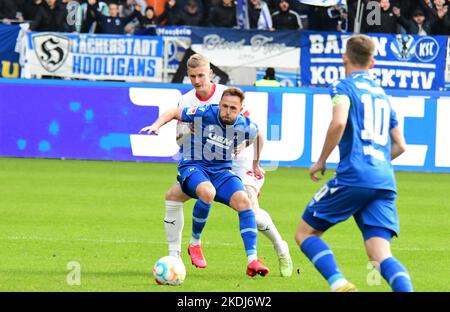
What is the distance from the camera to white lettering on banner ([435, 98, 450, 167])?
2106 cm

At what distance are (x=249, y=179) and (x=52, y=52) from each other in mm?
13877

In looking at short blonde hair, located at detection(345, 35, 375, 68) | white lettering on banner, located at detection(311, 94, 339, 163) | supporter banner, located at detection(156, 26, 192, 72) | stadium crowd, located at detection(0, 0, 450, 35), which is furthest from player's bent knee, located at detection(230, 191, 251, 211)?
stadium crowd, located at detection(0, 0, 450, 35)

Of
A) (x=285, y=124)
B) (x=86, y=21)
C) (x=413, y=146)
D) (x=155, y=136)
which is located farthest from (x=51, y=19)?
(x=413, y=146)

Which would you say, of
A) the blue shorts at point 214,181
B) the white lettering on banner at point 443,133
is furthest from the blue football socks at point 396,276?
the white lettering on banner at point 443,133

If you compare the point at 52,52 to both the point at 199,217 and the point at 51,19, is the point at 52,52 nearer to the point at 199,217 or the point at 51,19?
the point at 51,19

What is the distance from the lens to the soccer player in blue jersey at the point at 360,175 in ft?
26.7

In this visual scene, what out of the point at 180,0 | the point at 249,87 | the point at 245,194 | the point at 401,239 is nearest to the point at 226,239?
the point at 401,239

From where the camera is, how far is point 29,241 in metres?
12.4

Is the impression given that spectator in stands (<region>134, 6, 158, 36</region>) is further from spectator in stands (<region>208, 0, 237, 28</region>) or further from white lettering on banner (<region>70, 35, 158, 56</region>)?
spectator in stands (<region>208, 0, 237, 28</region>)

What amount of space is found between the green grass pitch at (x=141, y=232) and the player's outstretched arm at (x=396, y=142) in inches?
62.6

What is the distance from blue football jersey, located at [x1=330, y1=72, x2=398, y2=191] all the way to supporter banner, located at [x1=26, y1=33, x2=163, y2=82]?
16.2 metres

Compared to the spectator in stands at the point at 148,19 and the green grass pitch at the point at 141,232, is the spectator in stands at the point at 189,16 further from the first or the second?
the green grass pitch at the point at 141,232

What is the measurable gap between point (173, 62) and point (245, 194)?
14.5 metres

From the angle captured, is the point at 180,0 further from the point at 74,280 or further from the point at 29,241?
the point at 74,280
